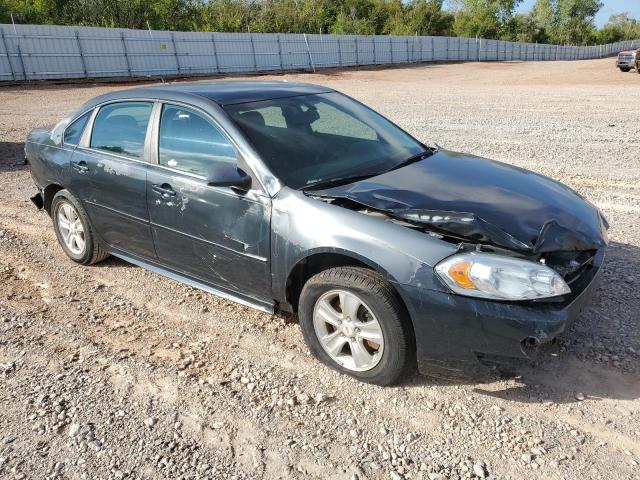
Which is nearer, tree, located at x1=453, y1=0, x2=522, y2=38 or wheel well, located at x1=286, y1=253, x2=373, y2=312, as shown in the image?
wheel well, located at x1=286, y1=253, x2=373, y2=312

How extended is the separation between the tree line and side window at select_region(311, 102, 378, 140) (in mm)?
30501

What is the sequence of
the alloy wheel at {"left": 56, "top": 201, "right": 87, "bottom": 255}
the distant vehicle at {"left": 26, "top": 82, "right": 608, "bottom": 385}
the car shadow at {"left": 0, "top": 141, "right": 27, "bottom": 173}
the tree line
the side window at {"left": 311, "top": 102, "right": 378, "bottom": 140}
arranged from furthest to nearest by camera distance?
1. the tree line
2. the car shadow at {"left": 0, "top": 141, "right": 27, "bottom": 173}
3. the alloy wheel at {"left": 56, "top": 201, "right": 87, "bottom": 255}
4. the side window at {"left": 311, "top": 102, "right": 378, "bottom": 140}
5. the distant vehicle at {"left": 26, "top": 82, "right": 608, "bottom": 385}

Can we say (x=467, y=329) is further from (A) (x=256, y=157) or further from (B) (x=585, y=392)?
(A) (x=256, y=157)

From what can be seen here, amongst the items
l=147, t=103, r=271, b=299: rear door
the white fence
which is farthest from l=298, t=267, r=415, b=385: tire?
the white fence

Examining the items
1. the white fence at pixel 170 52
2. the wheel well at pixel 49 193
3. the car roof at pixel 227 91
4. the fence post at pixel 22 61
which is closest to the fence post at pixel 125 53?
the white fence at pixel 170 52

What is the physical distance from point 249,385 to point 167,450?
639mm

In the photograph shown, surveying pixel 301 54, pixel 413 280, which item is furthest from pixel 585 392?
pixel 301 54

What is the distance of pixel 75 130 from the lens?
4.74 metres

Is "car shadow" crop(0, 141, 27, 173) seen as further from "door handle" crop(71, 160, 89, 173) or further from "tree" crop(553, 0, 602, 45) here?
"tree" crop(553, 0, 602, 45)

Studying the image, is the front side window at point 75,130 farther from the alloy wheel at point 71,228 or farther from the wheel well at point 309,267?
the wheel well at point 309,267

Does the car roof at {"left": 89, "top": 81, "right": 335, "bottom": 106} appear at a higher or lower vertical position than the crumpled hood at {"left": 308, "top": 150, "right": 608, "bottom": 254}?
higher

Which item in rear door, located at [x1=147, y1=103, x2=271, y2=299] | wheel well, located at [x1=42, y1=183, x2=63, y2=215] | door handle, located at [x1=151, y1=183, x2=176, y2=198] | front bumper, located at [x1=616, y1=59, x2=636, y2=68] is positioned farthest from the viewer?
front bumper, located at [x1=616, y1=59, x2=636, y2=68]

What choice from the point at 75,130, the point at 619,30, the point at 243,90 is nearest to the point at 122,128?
the point at 75,130

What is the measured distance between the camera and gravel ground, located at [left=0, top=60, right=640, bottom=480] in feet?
8.57
